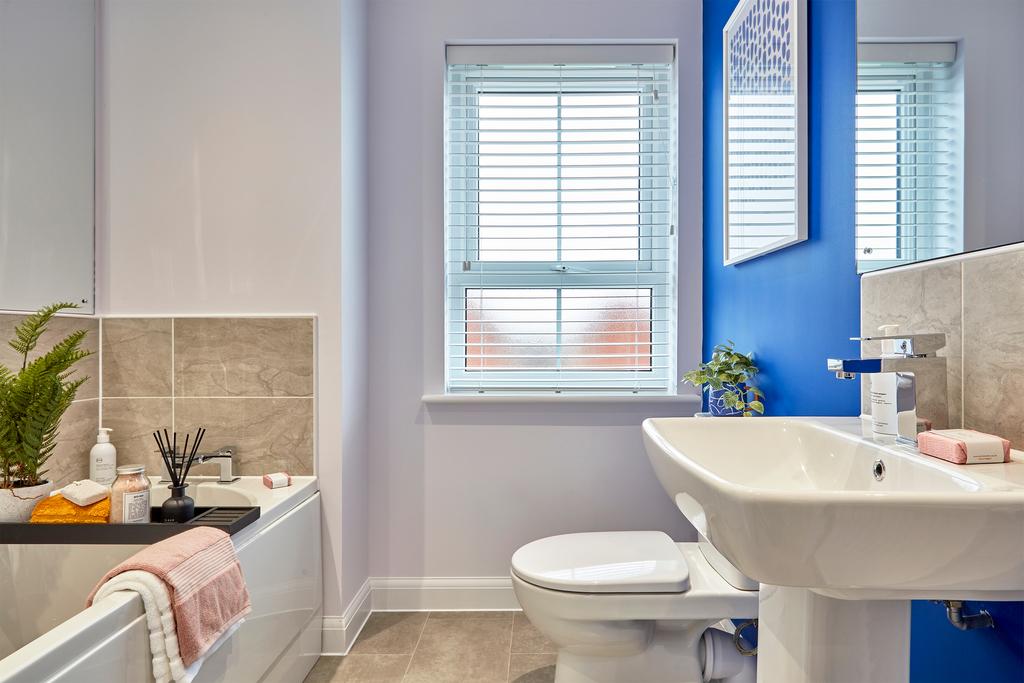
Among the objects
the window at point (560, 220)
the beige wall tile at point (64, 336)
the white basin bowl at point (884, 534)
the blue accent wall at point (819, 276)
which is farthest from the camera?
the window at point (560, 220)

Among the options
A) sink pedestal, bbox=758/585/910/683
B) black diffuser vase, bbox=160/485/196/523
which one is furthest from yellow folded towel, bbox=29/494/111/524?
sink pedestal, bbox=758/585/910/683

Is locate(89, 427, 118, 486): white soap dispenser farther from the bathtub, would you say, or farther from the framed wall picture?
the framed wall picture

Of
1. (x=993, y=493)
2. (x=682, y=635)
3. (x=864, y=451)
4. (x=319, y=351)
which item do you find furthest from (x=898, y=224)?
(x=319, y=351)

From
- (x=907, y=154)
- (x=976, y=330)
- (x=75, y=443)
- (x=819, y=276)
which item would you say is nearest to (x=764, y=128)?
(x=819, y=276)

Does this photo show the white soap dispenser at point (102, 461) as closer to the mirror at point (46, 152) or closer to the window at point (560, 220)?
the mirror at point (46, 152)

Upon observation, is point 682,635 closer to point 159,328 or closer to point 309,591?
point 309,591

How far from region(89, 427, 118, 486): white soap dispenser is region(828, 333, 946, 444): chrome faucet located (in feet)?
6.51

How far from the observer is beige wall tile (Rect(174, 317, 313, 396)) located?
200 centimetres

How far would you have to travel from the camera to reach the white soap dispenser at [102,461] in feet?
6.14

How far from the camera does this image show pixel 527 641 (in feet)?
6.87

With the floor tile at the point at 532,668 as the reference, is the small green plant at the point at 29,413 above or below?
above

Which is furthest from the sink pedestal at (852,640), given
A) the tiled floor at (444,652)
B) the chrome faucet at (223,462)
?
the chrome faucet at (223,462)

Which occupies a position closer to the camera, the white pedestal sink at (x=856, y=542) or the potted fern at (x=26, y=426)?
the white pedestal sink at (x=856, y=542)

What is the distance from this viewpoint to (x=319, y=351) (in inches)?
79.1
